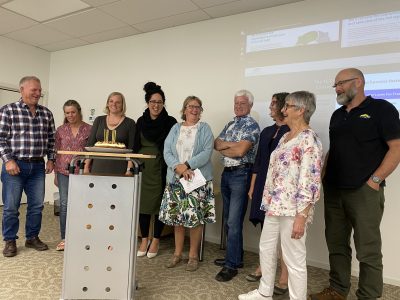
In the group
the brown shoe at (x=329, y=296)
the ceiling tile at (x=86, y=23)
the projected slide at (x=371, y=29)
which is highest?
the ceiling tile at (x=86, y=23)

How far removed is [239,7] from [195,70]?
0.85 metres

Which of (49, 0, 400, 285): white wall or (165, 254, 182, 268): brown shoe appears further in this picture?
(49, 0, 400, 285): white wall

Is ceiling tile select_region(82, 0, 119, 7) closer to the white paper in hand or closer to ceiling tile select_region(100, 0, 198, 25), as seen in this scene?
ceiling tile select_region(100, 0, 198, 25)

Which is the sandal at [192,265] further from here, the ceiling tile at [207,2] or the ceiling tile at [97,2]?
the ceiling tile at [97,2]

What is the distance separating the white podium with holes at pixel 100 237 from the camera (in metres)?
1.69

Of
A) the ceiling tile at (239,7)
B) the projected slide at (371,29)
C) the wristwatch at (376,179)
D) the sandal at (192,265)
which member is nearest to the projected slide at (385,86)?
the projected slide at (371,29)

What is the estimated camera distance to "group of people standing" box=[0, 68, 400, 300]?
1770 millimetres

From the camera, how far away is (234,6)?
Result: 310cm

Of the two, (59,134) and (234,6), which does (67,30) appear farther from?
(234,6)

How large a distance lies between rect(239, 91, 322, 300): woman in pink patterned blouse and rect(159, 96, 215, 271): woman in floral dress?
677 mm

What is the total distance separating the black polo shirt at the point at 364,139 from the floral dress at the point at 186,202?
3.34 ft

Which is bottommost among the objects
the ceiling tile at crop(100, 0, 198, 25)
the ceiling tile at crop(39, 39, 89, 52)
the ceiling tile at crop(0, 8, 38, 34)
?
the ceiling tile at crop(39, 39, 89, 52)

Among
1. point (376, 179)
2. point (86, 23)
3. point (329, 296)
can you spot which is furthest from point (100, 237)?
point (86, 23)

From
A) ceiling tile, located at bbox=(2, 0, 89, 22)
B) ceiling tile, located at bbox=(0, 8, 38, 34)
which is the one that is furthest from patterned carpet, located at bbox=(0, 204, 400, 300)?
ceiling tile, located at bbox=(0, 8, 38, 34)
